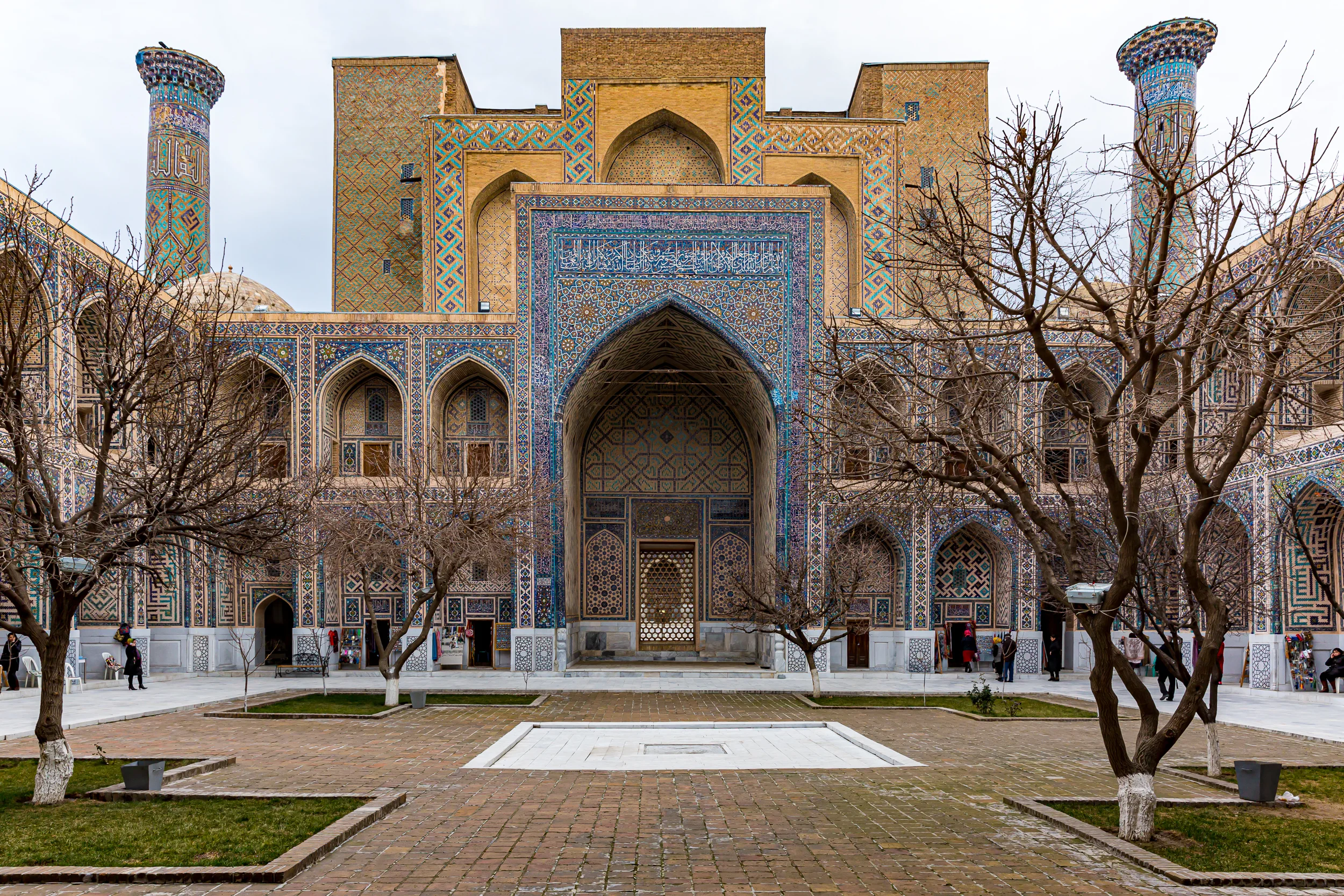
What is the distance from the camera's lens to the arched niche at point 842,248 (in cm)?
2441

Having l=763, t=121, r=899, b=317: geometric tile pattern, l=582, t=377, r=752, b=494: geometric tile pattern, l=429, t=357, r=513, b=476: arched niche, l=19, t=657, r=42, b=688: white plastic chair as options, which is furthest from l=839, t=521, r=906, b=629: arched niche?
l=19, t=657, r=42, b=688: white plastic chair

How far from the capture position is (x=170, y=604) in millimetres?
21547

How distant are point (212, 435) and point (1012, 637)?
683 inches

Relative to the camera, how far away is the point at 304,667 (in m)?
20.8

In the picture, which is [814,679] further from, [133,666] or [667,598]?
[133,666]

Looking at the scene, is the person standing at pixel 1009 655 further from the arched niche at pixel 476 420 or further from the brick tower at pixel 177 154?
the brick tower at pixel 177 154

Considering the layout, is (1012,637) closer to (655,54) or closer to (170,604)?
(655,54)

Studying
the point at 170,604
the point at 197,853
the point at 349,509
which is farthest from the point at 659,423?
the point at 197,853

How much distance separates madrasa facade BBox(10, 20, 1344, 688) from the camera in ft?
71.2

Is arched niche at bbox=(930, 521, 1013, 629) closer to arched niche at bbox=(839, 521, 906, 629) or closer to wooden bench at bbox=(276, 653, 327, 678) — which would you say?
arched niche at bbox=(839, 521, 906, 629)

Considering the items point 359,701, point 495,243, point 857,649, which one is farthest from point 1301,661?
point 495,243

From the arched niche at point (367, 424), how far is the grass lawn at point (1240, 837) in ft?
57.9

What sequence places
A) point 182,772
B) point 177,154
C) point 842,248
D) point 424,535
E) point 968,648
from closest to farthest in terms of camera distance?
1. point 182,772
2. point 424,535
3. point 968,648
4. point 177,154
5. point 842,248

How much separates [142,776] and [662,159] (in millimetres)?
19993
